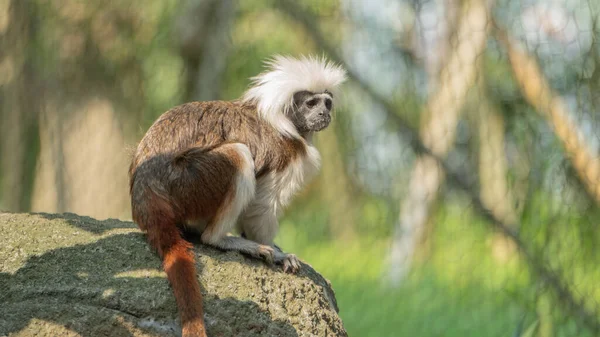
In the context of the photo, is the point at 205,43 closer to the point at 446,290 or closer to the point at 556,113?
the point at 446,290

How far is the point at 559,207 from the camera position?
6.31m

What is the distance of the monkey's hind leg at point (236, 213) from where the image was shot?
4766mm

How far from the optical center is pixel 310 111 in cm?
574

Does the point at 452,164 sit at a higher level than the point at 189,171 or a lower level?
higher

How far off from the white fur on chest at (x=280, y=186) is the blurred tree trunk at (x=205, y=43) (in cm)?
302

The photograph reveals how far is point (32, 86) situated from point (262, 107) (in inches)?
169

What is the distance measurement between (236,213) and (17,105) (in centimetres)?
496

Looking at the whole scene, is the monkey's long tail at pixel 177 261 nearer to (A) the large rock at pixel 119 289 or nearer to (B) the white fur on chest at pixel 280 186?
(A) the large rock at pixel 119 289

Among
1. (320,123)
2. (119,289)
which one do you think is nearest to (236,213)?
(119,289)

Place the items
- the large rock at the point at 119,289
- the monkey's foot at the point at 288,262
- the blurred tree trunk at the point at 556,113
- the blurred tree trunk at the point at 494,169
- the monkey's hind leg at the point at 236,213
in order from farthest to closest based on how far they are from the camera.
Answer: the blurred tree trunk at the point at 494,169
the blurred tree trunk at the point at 556,113
the monkey's foot at the point at 288,262
the monkey's hind leg at the point at 236,213
the large rock at the point at 119,289

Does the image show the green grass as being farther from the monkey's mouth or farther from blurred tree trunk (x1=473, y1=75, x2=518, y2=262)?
the monkey's mouth

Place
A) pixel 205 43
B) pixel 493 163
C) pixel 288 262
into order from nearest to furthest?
pixel 288 262, pixel 493 163, pixel 205 43

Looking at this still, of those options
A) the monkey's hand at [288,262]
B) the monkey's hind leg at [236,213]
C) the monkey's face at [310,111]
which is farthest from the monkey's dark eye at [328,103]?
the monkey's hand at [288,262]

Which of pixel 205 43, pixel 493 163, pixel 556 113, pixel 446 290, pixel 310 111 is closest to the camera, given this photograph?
pixel 310 111
